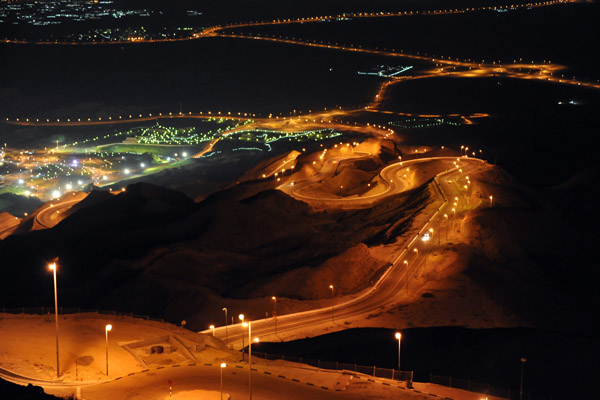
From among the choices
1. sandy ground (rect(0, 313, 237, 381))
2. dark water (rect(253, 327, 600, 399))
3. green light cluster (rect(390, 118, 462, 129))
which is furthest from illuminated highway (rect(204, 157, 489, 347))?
A: green light cluster (rect(390, 118, 462, 129))

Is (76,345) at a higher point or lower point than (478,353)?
higher

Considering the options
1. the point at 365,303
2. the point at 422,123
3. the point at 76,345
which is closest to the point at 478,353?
the point at 365,303

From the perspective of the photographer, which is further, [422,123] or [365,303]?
[422,123]

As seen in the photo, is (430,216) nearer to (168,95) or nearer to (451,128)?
(451,128)

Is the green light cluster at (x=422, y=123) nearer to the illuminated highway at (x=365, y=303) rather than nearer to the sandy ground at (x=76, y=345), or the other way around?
the illuminated highway at (x=365, y=303)

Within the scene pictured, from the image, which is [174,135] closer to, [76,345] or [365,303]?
[365,303]

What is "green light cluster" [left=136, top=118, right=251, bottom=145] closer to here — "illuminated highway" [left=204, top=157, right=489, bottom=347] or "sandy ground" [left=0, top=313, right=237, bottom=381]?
"illuminated highway" [left=204, top=157, right=489, bottom=347]

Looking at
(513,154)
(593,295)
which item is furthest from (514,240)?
(513,154)

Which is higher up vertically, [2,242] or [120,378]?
[120,378]
